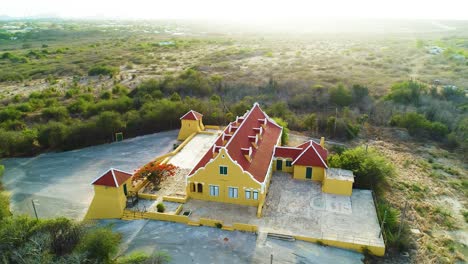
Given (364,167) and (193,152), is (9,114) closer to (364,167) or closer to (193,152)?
(193,152)

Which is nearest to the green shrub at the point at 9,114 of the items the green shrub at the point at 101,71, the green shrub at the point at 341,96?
the green shrub at the point at 101,71

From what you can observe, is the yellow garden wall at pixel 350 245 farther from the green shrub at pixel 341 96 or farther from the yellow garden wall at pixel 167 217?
the green shrub at pixel 341 96

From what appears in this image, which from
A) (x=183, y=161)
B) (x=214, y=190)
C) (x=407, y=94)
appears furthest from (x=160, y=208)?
(x=407, y=94)

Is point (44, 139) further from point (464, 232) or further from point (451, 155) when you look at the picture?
point (451, 155)

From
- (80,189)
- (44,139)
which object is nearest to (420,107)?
(80,189)

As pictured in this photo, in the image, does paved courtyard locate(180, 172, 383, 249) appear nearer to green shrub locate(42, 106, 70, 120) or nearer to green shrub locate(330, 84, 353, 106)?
green shrub locate(330, 84, 353, 106)

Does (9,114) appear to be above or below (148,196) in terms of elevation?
above
